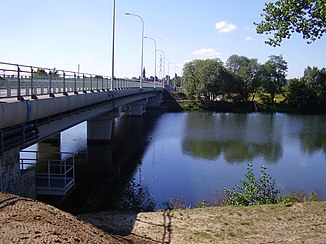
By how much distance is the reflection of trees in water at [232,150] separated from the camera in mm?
30531

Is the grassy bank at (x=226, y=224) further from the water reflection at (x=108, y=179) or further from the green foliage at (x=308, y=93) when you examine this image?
the green foliage at (x=308, y=93)

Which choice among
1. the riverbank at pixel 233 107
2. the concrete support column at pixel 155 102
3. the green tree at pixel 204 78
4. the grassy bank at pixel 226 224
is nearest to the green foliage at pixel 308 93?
the riverbank at pixel 233 107

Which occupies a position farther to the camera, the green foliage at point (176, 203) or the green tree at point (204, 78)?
the green tree at point (204, 78)

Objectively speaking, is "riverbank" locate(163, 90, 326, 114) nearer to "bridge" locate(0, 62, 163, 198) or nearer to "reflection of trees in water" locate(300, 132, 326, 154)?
"reflection of trees in water" locate(300, 132, 326, 154)

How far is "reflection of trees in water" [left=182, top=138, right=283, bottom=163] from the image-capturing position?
30531 mm

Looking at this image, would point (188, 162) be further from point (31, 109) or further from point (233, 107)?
point (233, 107)

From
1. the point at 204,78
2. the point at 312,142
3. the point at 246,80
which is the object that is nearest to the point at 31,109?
the point at 312,142

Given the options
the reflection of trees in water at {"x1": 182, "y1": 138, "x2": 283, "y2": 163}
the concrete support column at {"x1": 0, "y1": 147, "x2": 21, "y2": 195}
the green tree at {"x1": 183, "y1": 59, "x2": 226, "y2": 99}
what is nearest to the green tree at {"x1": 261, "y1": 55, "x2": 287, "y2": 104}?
the green tree at {"x1": 183, "y1": 59, "x2": 226, "y2": 99}

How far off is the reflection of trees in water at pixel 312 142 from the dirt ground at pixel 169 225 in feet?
82.1

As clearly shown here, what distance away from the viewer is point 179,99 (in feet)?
319

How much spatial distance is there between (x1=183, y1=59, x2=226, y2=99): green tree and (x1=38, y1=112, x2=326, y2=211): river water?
4217 cm

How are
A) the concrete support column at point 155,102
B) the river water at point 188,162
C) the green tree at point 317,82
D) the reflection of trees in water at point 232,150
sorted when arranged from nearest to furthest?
the river water at point 188,162, the reflection of trees in water at point 232,150, the green tree at point 317,82, the concrete support column at point 155,102

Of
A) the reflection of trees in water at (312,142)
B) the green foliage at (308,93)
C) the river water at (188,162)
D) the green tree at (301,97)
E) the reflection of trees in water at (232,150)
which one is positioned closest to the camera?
the river water at (188,162)

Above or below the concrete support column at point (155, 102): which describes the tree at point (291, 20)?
above
